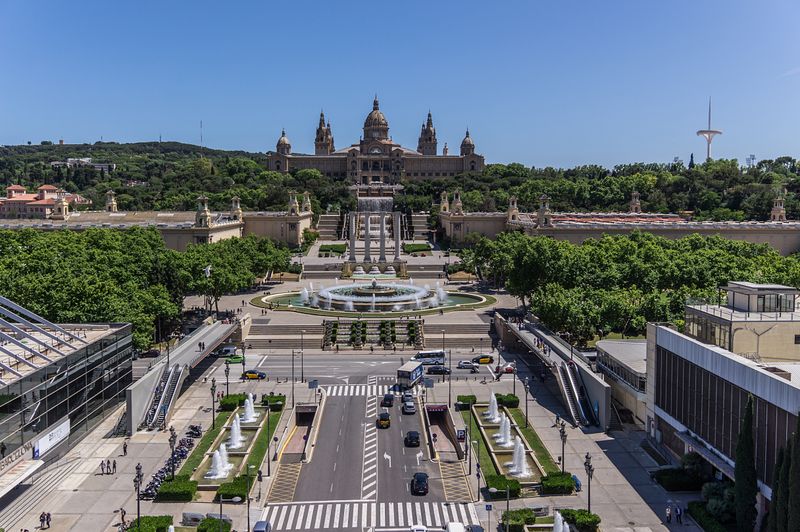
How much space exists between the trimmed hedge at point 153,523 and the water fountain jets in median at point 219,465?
5029 millimetres

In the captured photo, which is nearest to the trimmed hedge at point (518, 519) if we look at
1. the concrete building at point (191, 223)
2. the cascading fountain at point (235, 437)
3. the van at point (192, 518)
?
the van at point (192, 518)

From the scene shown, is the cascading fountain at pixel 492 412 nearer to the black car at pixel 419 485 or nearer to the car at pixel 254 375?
the black car at pixel 419 485

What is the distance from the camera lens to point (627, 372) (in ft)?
137

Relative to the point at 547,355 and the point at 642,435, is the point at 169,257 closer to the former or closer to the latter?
the point at 547,355

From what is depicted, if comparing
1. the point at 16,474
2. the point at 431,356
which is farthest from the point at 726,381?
the point at 16,474

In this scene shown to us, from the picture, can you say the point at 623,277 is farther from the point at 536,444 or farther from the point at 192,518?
the point at 192,518

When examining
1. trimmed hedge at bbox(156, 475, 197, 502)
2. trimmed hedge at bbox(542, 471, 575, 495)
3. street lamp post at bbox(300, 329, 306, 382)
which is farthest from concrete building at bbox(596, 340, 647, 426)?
trimmed hedge at bbox(156, 475, 197, 502)

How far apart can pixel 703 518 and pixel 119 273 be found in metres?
45.6

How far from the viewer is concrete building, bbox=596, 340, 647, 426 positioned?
1582 inches

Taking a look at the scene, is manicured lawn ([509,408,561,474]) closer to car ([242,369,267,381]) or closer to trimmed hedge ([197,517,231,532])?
trimmed hedge ([197,517,231,532])

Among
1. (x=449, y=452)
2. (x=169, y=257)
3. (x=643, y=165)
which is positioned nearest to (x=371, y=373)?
(x=449, y=452)

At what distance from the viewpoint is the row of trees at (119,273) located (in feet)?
160

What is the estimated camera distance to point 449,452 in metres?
37.8

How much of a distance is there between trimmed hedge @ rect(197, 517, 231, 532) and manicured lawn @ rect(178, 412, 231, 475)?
5561 mm
